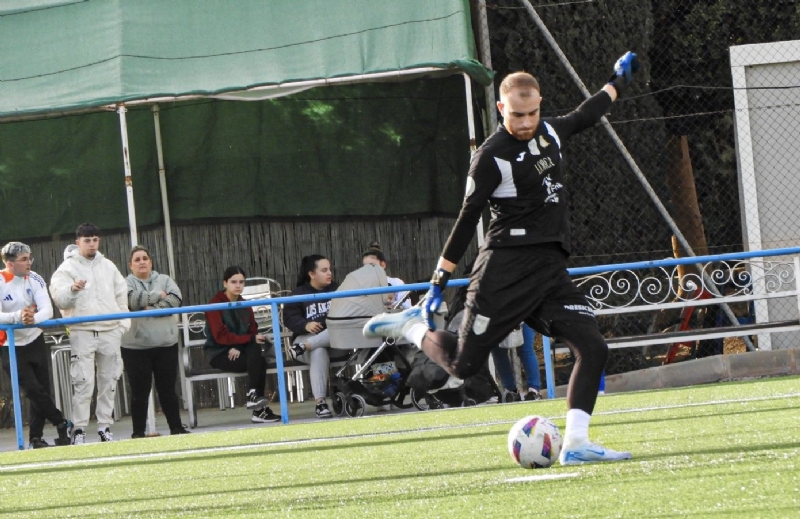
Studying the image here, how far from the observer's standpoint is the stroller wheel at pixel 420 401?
12.5 m

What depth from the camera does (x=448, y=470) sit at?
6.23 m

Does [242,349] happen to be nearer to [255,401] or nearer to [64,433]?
[255,401]

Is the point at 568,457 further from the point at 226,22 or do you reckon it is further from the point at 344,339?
the point at 226,22

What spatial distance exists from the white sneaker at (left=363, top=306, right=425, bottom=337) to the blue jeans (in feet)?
17.1

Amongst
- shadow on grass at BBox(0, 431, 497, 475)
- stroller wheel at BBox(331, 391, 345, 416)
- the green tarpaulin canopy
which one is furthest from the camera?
the green tarpaulin canopy

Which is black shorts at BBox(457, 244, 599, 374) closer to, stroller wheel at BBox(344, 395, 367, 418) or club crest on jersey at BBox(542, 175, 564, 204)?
→ club crest on jersey at BBox(542, 175, 564, 204)

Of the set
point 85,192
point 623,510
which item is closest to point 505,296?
Result: point 623,510

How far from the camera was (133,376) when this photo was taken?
12602 millimetres

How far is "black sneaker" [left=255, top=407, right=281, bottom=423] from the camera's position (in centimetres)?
1293

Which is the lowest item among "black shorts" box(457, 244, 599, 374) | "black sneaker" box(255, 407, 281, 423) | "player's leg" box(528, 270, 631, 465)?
"black sneaker" box(255, 407, 281, 423)

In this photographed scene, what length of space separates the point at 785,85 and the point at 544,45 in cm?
275

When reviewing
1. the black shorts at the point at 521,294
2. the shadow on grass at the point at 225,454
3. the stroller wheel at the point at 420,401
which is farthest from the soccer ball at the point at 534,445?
the stroller wheel at the point at 420,401

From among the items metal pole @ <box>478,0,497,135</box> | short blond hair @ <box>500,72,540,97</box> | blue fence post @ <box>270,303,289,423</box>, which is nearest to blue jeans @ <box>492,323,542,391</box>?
blue fence post @ <box>270,303,289,423</box>

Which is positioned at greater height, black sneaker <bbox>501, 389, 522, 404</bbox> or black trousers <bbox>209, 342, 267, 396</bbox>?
black trousers <bbox>209, 342, 267, 396</bbox>
